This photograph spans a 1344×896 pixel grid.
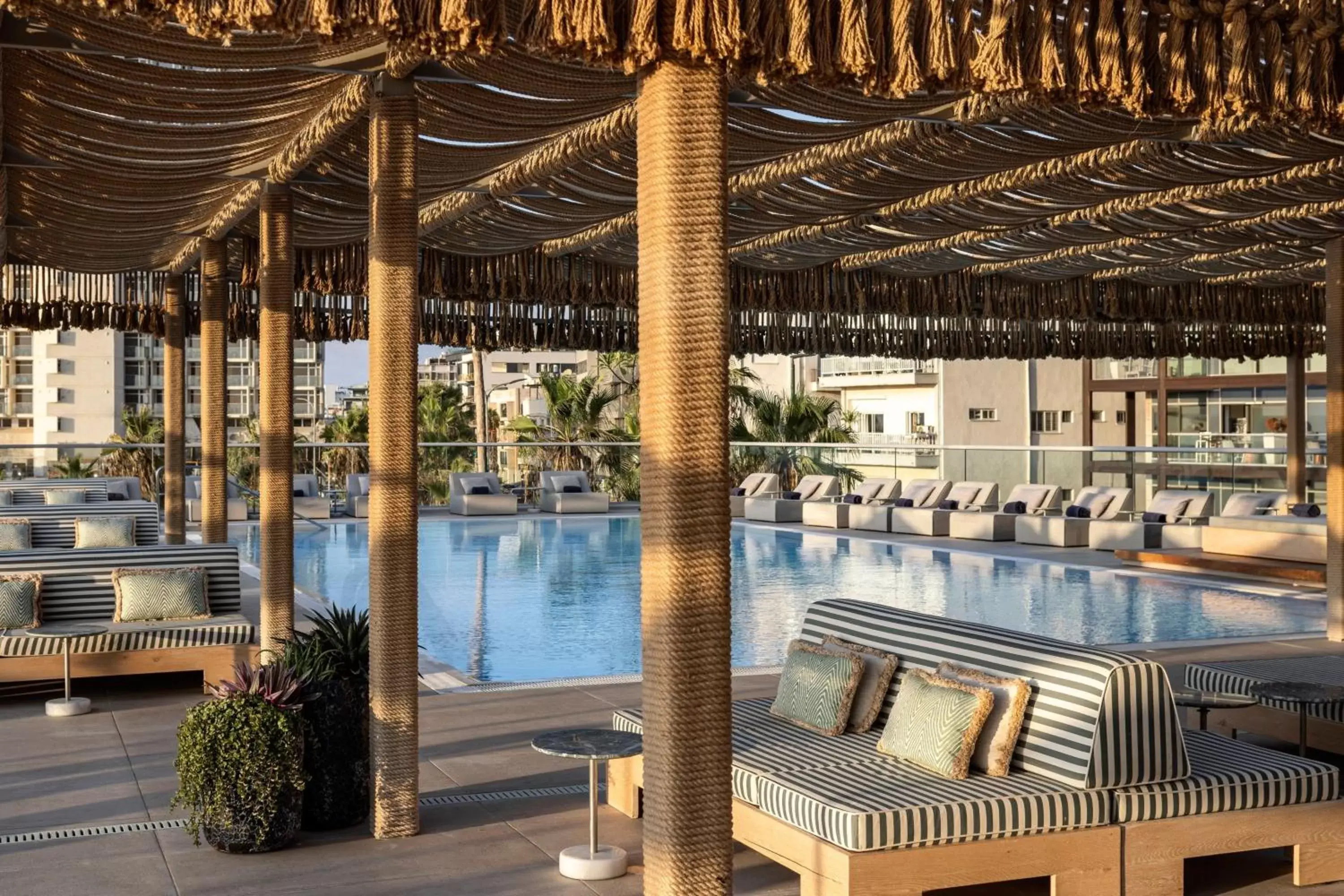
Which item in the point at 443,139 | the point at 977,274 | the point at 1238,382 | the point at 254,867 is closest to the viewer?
the point at 254,867

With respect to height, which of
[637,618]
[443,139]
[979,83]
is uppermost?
[443,139]

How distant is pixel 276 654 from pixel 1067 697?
3709mm

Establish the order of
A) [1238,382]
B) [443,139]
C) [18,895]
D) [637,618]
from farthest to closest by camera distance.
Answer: [1238,382]
[637,618]
[443,139]
[18,895]

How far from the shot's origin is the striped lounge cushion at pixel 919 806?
4.77 m

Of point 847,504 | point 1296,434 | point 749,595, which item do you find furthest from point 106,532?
point 1296,434

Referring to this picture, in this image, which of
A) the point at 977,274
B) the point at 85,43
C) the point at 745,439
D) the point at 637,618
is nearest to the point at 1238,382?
the point at 745,439

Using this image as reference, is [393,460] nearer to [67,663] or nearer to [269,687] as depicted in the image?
[269,687]

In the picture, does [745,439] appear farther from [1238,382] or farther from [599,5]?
[599,5]

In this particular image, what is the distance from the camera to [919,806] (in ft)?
15.9

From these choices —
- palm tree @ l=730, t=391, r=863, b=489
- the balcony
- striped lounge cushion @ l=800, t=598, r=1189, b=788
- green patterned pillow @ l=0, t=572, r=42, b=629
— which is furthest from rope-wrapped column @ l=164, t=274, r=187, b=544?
the balcony

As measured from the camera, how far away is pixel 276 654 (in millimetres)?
6934

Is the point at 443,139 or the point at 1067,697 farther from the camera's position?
the point at 443,139

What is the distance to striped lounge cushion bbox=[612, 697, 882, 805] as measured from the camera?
17.9ft

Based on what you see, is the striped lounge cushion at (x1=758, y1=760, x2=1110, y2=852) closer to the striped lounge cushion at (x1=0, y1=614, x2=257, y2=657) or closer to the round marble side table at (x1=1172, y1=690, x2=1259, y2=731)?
the round marble side table at (x1=1172, y1=690, x2=1259, y2=731)
